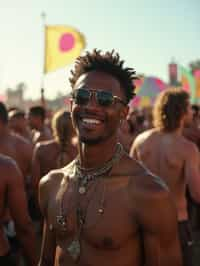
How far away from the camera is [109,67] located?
2160 mm

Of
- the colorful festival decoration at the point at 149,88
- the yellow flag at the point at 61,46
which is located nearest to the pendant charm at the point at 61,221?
the yellow flag at the point at 61,46

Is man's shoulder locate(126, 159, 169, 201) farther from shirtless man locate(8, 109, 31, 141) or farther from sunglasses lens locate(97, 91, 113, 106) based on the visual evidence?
shirtless man locate(8, 109, 31, 141)

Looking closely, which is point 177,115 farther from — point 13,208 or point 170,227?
point 170,227

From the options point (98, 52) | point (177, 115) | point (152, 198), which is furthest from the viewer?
point (177, 115)

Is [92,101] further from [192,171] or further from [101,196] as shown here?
[192,171]

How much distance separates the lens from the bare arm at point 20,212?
2680 millimetres

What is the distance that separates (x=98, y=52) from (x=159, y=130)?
1.63 m

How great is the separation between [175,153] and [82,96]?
5.44 feet

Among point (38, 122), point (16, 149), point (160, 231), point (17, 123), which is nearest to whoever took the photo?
point (160, 231)

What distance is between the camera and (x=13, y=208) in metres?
2.71

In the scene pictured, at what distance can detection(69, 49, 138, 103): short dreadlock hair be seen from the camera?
84.9 inches

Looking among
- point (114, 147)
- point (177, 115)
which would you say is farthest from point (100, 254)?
point (177, 115)

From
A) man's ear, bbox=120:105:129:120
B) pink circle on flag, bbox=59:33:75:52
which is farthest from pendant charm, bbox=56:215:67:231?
pink circle on flag, bbox=59:33:75:52

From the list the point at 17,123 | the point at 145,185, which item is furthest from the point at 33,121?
the point at 145,185
